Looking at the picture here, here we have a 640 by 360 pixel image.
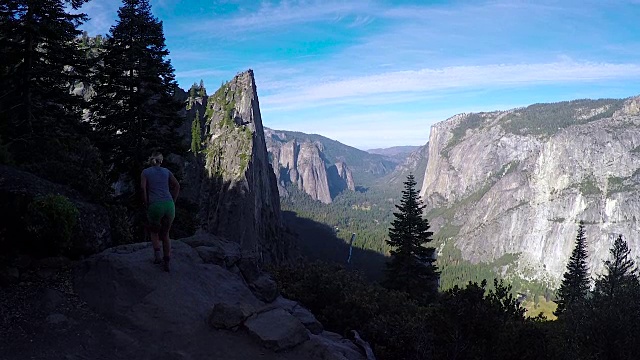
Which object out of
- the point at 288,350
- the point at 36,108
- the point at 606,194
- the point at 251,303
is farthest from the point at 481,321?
the point at 606,194

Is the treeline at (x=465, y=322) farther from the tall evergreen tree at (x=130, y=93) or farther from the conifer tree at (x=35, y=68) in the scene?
the conifer tree at (x=35, y=68)

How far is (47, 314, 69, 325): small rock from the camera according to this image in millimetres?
8457

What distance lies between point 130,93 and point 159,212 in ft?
43.2

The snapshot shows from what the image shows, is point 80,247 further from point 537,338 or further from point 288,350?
point 537,338

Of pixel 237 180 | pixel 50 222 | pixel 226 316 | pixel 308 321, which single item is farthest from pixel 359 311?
pixel 237 180

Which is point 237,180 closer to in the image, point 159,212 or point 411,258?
point 411,258

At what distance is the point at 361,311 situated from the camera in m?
14.4

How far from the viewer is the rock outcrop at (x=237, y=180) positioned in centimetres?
7412

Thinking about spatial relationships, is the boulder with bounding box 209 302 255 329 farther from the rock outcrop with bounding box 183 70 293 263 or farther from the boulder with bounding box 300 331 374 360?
the rock outcrop with bounding box 183 70 293 263

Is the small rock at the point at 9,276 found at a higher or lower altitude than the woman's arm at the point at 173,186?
lower

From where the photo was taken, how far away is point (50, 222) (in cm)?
963

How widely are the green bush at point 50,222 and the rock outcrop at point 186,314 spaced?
90cm

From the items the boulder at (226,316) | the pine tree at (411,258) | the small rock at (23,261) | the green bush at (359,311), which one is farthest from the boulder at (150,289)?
the pine tree at (411,258)

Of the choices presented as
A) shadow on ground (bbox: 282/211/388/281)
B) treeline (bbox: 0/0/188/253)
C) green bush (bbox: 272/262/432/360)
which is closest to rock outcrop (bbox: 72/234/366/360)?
green bush (bbox: 272/262/432/360)
